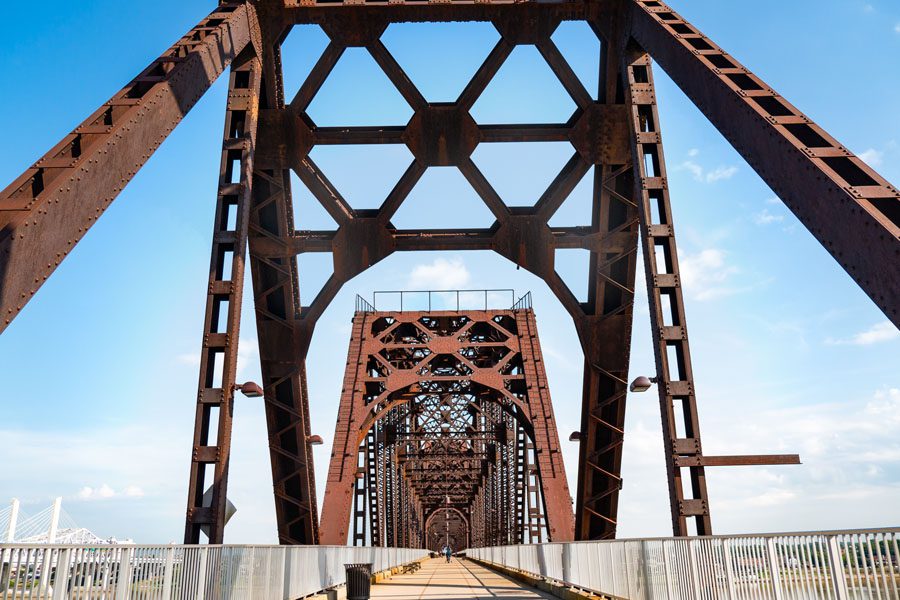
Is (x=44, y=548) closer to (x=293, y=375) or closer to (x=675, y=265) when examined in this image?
(x=675, y=265)

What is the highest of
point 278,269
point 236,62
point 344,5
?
point 344,5

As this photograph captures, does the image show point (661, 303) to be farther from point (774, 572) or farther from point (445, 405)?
point (445, 405)

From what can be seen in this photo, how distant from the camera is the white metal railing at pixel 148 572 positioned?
599 cm

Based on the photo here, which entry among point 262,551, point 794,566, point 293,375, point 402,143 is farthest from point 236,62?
point 794,566

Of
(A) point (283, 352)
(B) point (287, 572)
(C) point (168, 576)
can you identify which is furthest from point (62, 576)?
(A) point (283, 352)

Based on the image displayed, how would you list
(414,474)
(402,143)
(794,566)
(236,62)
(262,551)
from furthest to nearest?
(414,474) → (402,143) → (236,62) → (262,551) → (794,566)

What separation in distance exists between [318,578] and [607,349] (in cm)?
756

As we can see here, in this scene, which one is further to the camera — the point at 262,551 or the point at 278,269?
the point at 278,269

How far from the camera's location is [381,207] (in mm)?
14711

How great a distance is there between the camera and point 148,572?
23.8ft

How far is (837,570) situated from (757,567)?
115 cm

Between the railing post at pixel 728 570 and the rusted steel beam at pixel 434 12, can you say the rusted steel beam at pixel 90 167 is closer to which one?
the rusted steel beam at pixel 434 12

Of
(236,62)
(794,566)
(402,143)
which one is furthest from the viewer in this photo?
(402,143)

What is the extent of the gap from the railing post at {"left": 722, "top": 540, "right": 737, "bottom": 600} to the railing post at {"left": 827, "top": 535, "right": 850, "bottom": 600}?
4.63 feet
